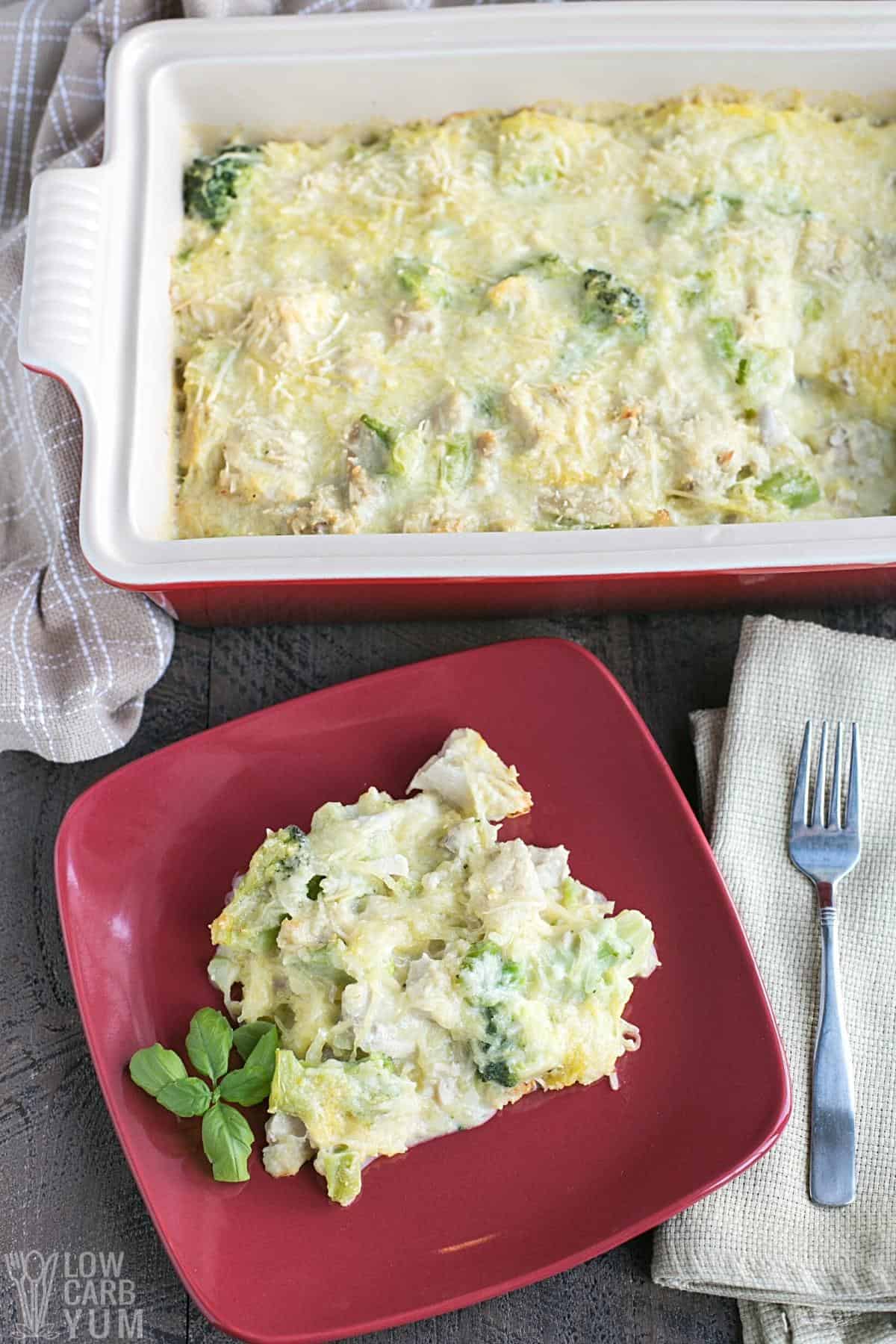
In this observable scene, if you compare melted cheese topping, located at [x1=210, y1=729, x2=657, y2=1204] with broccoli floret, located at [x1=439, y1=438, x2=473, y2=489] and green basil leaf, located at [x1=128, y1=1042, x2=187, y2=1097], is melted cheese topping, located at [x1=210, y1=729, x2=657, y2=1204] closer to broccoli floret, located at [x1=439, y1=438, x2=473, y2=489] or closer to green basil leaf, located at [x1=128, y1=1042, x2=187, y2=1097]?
green basil leaf, located at [x1=128, y1=1042, x2=187, y2=1097]

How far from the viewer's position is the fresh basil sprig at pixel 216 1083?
2.23 metres

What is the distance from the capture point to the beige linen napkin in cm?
229

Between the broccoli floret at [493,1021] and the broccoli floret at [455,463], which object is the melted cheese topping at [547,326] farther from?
the broccoli floret at [493,1021]

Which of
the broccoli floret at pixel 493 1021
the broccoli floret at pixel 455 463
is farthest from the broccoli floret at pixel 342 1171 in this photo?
the broccoli floret at pixel 455 463

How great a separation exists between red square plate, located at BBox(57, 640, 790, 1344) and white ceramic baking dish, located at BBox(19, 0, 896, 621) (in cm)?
22

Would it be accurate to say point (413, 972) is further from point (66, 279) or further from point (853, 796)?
point (66, 279)

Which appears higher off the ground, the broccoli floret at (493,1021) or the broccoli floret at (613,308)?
the broccoli floret at (613,308)

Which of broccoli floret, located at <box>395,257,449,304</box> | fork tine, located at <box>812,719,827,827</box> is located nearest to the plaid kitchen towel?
broccoli floret, located at <box>395,257,449,304</box>

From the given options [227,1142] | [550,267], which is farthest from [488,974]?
[550,267]

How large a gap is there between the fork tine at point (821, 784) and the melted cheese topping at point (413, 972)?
1.33 ft

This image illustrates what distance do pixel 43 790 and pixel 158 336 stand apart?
0.90 metres

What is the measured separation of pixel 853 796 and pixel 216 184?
1687 mm

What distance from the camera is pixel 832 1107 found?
7.66 ft

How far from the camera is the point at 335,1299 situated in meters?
2.22
